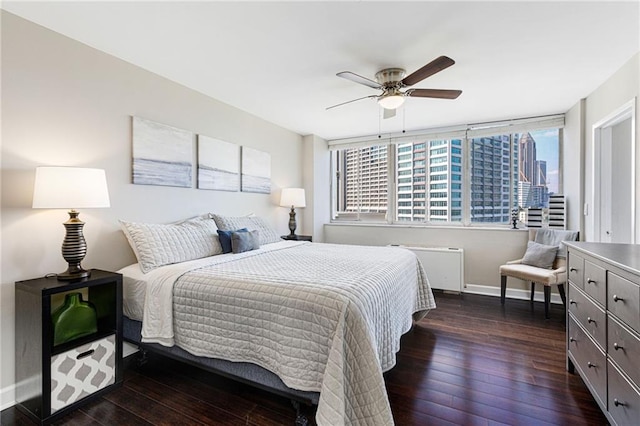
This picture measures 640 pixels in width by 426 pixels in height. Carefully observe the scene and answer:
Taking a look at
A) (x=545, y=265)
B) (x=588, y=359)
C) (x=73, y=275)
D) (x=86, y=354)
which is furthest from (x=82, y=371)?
(x=545, y=265)

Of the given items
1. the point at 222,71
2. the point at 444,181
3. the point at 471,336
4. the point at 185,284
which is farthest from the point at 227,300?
the point at 444,181

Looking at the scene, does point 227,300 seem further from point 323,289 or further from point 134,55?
point 134,55

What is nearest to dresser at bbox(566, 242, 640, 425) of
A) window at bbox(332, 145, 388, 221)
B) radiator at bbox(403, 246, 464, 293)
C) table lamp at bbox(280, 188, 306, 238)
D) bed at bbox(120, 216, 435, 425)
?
bed at bbox(120, 216, 435, 425)

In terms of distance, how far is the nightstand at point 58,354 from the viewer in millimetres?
Answer: 1730

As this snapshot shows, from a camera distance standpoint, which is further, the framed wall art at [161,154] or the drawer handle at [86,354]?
the framed wall art at [161,154]

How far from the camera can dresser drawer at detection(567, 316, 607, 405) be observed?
1647 millimetres

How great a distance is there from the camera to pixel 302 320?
1596 mm

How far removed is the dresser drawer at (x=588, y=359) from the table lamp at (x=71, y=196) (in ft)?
10.3

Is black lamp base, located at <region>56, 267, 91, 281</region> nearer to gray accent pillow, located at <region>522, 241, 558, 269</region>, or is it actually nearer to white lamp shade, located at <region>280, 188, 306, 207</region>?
white lamp shade, located at <region>280, 188, 306, 207</region>

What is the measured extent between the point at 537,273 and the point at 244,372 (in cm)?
322

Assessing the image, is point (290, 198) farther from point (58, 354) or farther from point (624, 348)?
point (624, 348)

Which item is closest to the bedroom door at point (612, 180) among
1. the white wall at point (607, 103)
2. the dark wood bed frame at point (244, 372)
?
the white wall at point (607, 103)

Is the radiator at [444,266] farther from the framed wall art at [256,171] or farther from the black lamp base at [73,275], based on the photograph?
the black lamp base at [73,275]

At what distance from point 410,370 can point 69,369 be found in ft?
7.40
